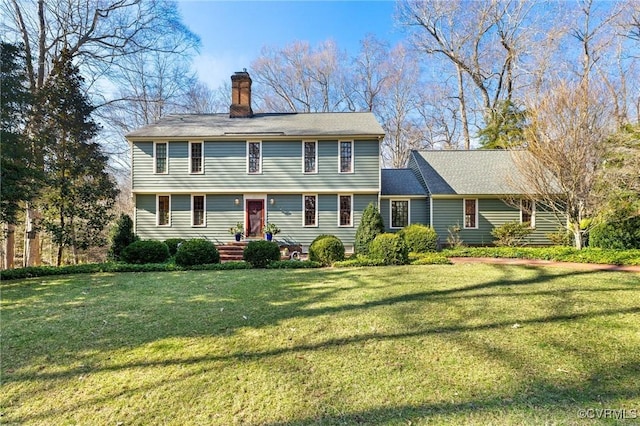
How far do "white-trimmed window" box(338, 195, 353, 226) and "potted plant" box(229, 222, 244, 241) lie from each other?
15.1 feet

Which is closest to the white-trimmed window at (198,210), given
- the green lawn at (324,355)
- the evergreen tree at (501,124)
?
the green lawn at (324,355)

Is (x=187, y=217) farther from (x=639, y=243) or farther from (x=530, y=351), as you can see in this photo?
(x=639, y=243)

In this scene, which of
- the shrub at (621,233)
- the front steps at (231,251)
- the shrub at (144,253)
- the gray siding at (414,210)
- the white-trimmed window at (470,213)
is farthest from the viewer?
the gray siding at (414,210)

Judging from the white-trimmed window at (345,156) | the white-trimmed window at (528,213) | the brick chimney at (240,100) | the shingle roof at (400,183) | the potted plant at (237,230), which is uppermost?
the brick chimney at (240,100)

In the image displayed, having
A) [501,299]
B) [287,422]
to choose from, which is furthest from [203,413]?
[501,299]

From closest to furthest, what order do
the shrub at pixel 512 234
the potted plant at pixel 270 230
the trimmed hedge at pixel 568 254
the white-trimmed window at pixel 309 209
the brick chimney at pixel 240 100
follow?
the trimmed hedge at pixel 568 254
the potted plant at pixel 270 230
the shrub at pixel 512 234
the white-trimmed window at pixel 309 209
the brick chimney at pixel 240 100

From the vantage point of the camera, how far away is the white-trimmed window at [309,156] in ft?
46.4

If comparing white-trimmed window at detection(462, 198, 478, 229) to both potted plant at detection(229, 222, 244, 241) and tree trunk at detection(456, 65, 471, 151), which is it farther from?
tree trunk at detection(456, 65, 471, 151)

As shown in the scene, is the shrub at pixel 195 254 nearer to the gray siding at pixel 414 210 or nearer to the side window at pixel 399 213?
the gray siding at pixel 414 210

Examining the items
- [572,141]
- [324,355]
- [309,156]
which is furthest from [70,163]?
[572,141]

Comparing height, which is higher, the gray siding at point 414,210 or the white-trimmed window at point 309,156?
the white-trimmed window at point 309,156

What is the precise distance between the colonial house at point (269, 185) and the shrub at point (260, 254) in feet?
13.9

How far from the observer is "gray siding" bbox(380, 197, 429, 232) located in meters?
15.1

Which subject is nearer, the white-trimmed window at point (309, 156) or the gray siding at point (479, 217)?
the white-trimmed window at point (309, 156)
